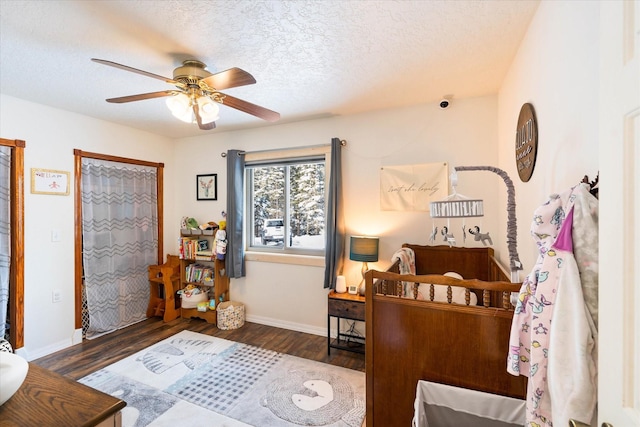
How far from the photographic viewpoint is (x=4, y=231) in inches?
100

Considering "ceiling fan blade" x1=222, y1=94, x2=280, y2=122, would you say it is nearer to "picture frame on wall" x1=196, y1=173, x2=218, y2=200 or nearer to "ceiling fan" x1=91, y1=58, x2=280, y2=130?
"ceiling fan" x1=91, y1=58, x2=280, y2=130

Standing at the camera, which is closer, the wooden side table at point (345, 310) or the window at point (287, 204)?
the wooden side table at point (345, 310)

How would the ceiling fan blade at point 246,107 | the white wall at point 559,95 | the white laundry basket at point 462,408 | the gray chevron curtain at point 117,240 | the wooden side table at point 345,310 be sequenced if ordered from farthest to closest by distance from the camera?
the gray chevron curtain at point 117,240 → the wooden side table at point 345,310 → the ceiling fan blade at point 246,107 → the white laundry basket at point 462,408 → the white wall at point 559,95

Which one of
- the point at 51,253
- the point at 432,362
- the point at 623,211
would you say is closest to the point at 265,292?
the point at 51,253

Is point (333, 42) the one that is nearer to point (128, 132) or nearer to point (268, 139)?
point (268, 139)

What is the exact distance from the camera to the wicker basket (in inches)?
132

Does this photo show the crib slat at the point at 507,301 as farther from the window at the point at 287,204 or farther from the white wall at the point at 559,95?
the window at the point at 287,204

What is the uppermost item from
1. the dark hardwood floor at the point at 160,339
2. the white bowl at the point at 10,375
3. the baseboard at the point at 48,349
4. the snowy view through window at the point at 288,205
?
the snowy view through window at the point at 288,205

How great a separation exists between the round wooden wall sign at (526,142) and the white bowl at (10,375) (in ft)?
7.73

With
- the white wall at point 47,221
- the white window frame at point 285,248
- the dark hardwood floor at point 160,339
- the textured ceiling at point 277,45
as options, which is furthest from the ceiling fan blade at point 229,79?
the dark hardwood floor at point 160,339

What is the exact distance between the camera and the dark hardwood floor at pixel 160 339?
2.59 metres

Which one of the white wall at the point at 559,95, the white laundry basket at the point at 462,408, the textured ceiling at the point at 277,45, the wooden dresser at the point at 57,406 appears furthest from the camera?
the textured ceiling at the point at 277,45

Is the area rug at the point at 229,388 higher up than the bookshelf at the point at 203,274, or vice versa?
the bookshelf at the point at 203,274

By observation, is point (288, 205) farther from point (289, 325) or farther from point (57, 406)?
point (57, 406)
